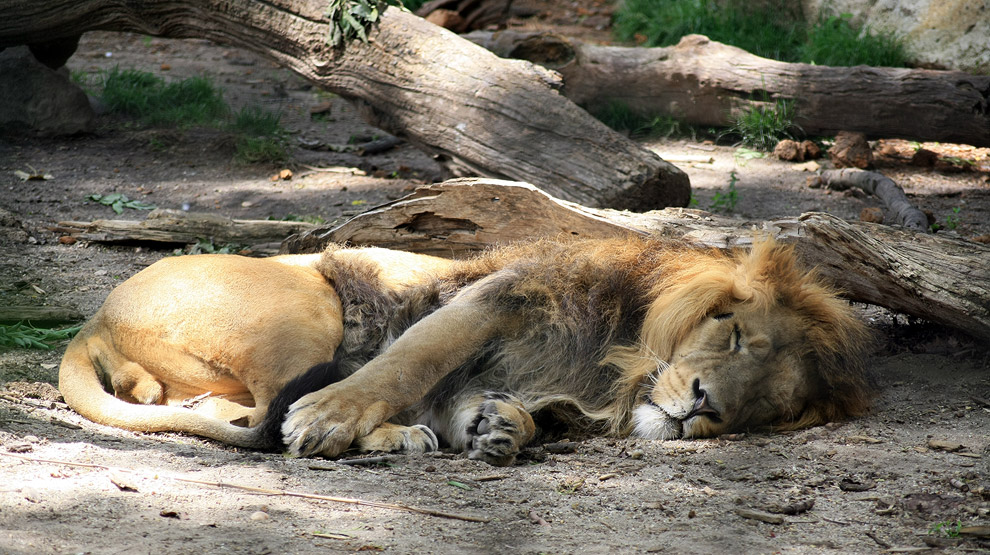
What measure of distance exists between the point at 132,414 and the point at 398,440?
0.99 metres

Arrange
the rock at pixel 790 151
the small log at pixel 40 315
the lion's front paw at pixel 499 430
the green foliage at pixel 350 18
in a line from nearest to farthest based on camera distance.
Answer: the lion's front paw at pixel 499 430
the small log at pixel 40 315
the green foliage at pixel 350 18
the rock at pixel 790 151

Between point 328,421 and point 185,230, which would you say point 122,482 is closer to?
point 328,421

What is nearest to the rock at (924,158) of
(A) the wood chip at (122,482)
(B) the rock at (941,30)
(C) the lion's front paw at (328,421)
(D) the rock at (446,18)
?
(B) the rock at (941,30)

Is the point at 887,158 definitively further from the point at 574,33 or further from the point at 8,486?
the point at 8,486

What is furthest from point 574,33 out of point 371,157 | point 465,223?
point 465,223

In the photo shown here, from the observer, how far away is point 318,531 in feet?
7.34

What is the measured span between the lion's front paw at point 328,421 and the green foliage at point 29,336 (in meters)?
1.68

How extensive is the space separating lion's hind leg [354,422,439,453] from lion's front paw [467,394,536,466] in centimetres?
16

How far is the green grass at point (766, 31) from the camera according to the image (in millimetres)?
8055

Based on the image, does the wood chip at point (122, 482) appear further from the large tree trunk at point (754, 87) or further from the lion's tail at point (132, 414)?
the large tree trunk at point (754, 87)

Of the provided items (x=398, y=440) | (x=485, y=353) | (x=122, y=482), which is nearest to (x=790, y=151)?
(x=485, y=353)

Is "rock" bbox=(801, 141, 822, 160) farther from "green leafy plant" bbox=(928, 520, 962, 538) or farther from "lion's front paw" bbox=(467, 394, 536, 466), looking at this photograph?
"green leafy plant" bbox=(928, 520, 962, 538)

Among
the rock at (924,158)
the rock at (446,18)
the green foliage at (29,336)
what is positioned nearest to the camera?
the green foliage at (29,336)

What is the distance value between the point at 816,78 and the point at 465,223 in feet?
13.4
